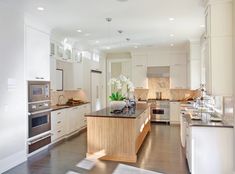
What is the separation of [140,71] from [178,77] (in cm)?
158

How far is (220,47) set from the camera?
3.61 metres

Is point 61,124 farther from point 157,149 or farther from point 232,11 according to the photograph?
point 232,11

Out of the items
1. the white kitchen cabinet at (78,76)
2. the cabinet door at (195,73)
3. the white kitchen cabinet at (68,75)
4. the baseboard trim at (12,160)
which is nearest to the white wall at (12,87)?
the baseboard trim at (12,160)

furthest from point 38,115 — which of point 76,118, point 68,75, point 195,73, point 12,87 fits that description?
point 195,73

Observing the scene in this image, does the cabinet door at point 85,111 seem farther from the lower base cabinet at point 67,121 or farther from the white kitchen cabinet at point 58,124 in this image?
→ the white kitchen cabinet at point 58,124

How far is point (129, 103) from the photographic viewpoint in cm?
625

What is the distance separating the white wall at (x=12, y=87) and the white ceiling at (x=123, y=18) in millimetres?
404

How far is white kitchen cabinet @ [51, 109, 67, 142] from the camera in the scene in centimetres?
586

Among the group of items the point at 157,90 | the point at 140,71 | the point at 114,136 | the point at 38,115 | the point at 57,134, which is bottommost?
the point at 57,134

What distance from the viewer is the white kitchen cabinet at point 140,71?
974 cm

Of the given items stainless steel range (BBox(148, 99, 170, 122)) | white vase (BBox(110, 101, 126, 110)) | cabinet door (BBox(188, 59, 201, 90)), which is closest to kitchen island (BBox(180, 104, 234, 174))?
white vase (BBox(110, 101, 126, 110))

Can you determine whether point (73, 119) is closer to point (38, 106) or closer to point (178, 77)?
point (38, 106)

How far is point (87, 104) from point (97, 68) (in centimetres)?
199

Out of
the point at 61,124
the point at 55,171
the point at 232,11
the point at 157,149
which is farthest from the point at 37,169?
the point at 232,11
